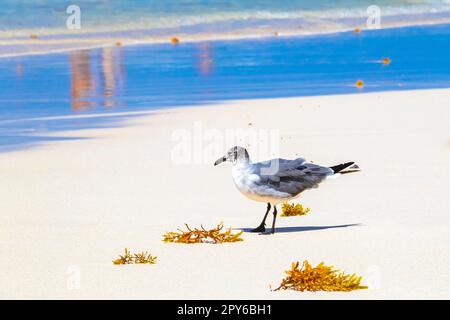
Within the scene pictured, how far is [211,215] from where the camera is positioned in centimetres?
1018

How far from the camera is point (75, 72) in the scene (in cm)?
2567

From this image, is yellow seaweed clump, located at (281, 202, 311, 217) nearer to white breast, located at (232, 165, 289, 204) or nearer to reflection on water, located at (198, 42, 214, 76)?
white breast, located at (232, 165, 289, 204)

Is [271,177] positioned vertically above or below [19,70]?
below

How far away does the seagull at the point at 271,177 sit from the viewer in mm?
9219

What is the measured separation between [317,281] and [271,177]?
6.03 ft

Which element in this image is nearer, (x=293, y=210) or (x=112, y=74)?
(x=293, y=210)

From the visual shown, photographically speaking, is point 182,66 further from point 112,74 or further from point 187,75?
point 187,75

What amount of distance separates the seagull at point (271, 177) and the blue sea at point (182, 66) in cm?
617

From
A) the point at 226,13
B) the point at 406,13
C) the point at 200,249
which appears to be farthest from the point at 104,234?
the point at 406,13

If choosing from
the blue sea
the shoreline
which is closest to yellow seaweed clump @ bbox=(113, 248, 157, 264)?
the blue sea

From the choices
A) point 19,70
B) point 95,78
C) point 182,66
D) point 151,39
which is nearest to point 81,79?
point 95,78

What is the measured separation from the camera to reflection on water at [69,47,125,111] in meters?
20.0

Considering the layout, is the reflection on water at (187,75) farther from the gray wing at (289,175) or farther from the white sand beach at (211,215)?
the gray wing at (289,175)

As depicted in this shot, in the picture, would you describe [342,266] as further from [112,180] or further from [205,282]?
[112,180]
